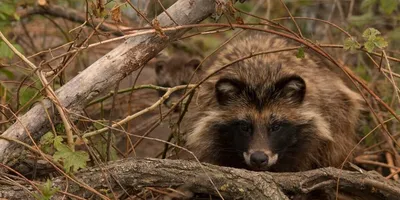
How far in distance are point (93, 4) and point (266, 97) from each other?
55.9 inches

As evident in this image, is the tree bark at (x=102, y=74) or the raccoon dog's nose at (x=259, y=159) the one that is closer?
the tree bark at (x=102, y=74)

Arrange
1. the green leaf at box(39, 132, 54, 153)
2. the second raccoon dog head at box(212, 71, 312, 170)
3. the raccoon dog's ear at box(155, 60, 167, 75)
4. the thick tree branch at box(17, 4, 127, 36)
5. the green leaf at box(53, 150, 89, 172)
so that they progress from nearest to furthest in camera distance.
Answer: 1. the green leaf at box(53, 150, 89, 172)
2. the green leaf at box(39, 132, 54, 153)
3. the second raccoon dog head at box(212, 71, 312, 170)
4. the thick tree branch at box(17, 4, 127, 36)
5. the raccoon dog's ear at box(155, 60, 167, 75)

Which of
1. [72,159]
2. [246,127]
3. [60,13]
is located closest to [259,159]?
[246,127]

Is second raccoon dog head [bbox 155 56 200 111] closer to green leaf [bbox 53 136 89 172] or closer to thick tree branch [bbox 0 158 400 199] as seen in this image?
thick tree branch [bbox 0 158 400 199]

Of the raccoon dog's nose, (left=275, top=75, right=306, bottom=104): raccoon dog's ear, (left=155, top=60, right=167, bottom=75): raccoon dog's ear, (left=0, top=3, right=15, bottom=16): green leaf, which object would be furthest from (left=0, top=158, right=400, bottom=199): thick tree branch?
(left=155, top=60, right=167, bottom=75): raccoon dog's ear

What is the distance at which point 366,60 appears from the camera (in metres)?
8.25

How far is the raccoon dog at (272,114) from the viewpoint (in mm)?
5039

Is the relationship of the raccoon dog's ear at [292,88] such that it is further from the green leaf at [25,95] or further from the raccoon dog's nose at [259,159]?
the green leaf at [25,95]

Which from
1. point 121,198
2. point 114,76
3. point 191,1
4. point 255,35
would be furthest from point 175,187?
point 255,35

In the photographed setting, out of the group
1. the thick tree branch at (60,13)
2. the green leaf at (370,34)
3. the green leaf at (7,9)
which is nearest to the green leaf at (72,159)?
the green leaf at (370,34)

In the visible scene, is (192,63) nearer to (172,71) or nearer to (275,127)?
(172,71)

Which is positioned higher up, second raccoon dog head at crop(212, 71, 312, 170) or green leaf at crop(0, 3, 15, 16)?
green leaf at crop(0, 3, 15, 16)

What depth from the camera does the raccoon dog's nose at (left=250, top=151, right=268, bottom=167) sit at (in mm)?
4742

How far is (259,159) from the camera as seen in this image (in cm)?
474
